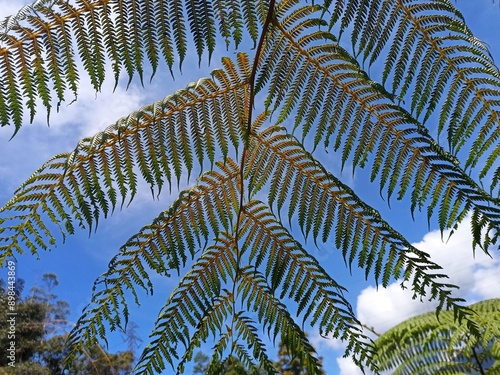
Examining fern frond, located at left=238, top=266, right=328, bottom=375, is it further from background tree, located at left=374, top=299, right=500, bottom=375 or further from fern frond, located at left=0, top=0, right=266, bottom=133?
background tree, located at left=374, top=299, right=500, bottom=375

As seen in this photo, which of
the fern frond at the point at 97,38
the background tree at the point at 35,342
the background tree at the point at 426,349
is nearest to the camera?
the fern frond at the point at 97,38

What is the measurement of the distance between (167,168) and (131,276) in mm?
249

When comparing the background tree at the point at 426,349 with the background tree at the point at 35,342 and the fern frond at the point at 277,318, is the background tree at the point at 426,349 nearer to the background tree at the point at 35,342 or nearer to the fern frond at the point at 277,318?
the fern frond at the point at 277,318

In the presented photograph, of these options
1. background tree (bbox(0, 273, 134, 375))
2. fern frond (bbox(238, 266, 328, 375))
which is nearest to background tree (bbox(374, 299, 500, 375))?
fern frond (bbox(238, 266, 328, 375))

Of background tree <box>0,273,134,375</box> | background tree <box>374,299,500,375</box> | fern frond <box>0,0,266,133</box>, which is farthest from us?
background tree <box>0,273,134,375</box>

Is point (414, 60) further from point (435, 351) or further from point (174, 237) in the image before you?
point (435, 351)

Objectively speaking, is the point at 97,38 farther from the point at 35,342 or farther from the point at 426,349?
the point at 35,342

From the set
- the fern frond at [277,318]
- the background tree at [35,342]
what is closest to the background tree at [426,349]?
the fern frond at [277,318]

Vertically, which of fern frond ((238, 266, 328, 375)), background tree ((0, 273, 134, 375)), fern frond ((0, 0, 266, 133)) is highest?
background tree ((0, 273, 134, 375))

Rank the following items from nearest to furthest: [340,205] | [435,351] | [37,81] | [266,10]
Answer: [37,81]
[266,10]
[340,205]
[435,351]

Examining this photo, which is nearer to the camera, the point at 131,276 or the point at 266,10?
the point at 266,10

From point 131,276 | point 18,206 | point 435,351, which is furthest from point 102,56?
point 435,351

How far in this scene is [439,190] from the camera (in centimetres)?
82

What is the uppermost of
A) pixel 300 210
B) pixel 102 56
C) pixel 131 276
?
pixel 102 56
